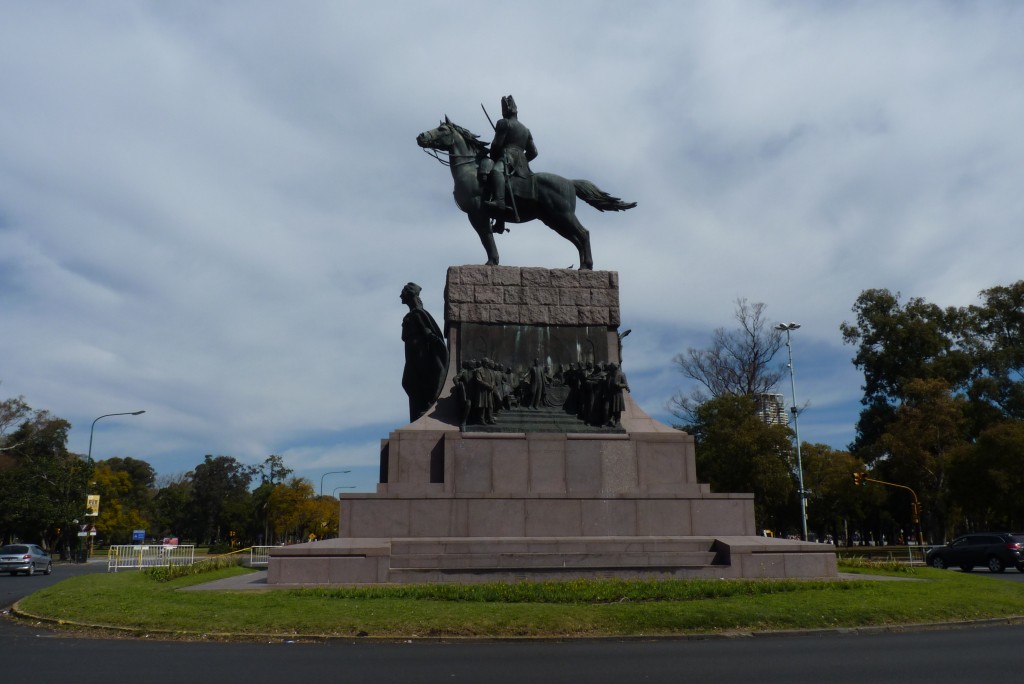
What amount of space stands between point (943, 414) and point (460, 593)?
1588 inches

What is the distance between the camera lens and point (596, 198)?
22.4m

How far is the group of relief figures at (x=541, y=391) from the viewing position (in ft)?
61.2

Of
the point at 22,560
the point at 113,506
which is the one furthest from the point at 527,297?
the point at 113,506

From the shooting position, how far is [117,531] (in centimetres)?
8450

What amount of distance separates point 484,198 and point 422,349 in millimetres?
4141

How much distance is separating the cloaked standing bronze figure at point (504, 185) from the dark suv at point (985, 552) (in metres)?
19.6

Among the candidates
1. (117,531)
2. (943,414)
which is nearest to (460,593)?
(943,414)

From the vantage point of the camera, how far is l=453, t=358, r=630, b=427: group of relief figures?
18.7 m

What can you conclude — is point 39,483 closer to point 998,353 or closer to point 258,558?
point 258,558

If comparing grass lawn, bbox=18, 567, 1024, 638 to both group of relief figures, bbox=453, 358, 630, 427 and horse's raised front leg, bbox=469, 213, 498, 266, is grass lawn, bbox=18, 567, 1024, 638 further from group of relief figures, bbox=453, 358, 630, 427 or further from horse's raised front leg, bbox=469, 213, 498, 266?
horse's raised front leg, bbox=469, 213, 498, 266

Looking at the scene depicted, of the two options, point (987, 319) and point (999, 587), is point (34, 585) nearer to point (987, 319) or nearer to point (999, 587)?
point (999, 587)

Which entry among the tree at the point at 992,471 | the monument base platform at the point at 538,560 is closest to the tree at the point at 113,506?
the monument base platform at the point at 538,560

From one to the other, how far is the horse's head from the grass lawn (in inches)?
458

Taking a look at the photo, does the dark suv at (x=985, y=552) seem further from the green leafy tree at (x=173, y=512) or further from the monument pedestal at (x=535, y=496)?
the green leafy tree at (x=173, y=512)
